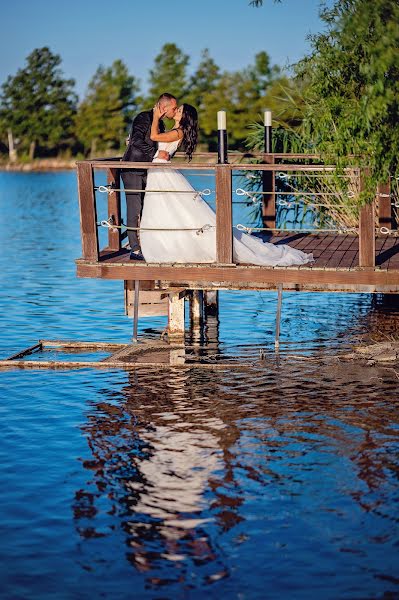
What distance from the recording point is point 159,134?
14.1m

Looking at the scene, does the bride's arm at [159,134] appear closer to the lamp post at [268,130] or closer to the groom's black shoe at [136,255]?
the groom's black shoe at [136,255]

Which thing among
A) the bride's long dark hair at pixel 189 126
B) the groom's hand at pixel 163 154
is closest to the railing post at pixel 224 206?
the bride's long dark hair at pixel 189 126

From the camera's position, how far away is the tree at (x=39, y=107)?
135m

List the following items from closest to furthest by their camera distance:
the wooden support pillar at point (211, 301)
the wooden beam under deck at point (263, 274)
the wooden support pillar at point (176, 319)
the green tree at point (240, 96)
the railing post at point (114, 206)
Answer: the wooden beam under deck at point (263, 274) → the wooden support pillar at point (176, 319) → the railing post at point (114, 206) → the wooden support pillar at point (211, 301) → the green tree at point (240, 96)

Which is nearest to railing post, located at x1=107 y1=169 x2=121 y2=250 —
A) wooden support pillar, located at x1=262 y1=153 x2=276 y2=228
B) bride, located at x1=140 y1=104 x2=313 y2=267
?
bride, located at x1=140 y1=104 x2=313 y2=267

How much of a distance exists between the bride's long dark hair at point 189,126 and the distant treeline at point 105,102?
331ft

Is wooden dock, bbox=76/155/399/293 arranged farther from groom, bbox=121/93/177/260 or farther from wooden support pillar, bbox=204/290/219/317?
wooden support pillar, bbox=204/290/219/317

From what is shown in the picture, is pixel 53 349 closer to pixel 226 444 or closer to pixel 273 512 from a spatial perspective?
pixel 226 444

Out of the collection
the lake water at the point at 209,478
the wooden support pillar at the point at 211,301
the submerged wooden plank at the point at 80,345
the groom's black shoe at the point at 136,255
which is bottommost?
the lake water at the point at 209,478

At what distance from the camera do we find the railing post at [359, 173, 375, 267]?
520 inches

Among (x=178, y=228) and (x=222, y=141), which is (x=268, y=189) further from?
(x=222, y=141)

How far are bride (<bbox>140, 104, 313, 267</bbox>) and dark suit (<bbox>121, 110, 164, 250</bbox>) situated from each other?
0.57 feet

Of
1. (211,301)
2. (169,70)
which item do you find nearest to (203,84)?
(169,70)

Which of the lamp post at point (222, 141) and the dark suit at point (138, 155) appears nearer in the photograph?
the lamp post at point (222, 141)
